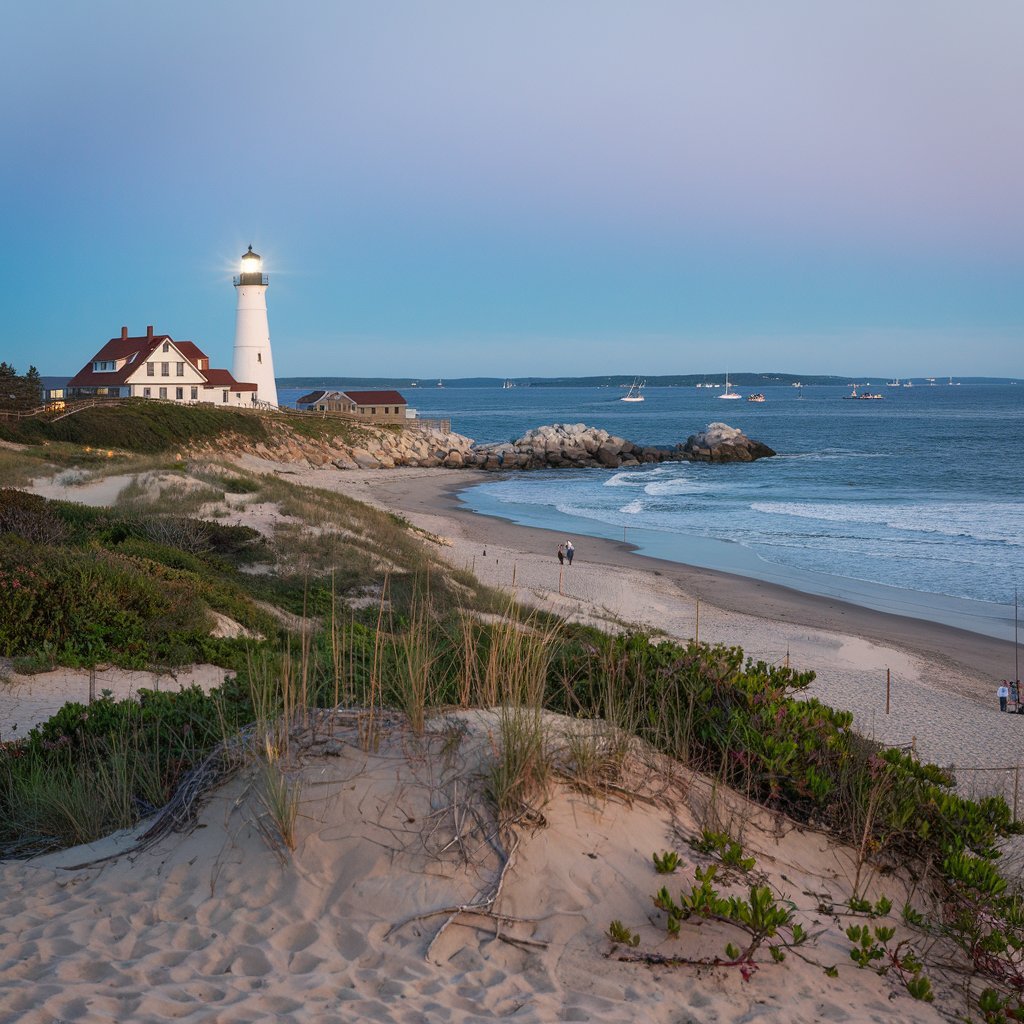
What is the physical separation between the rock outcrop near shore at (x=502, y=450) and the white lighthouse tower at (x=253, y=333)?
28.4 feet

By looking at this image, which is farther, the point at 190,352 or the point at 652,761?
the point at 190,352

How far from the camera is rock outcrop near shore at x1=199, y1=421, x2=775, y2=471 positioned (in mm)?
62125

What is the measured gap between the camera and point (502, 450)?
230 feet

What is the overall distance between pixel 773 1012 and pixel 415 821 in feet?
5.99

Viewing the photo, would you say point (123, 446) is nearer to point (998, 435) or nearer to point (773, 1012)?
point (773, 1012)

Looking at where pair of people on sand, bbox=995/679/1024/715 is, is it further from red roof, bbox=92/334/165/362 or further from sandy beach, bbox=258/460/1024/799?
red roof, bbox=92/334/165/362

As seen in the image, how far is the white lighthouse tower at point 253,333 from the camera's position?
2687 inches

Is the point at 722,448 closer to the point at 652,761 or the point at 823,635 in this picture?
the point at 823,635

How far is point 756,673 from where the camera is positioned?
21.7ft

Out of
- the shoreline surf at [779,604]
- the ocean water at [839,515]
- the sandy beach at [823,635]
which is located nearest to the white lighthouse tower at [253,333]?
the ocean water at [839,515]

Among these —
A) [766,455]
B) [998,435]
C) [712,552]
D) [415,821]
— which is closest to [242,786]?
[415,821]

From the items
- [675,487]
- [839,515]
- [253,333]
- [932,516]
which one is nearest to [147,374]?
[253,333]

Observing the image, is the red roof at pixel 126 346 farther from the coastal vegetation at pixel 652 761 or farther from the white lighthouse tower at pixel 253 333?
the coastal vegetation at pixel 652 761

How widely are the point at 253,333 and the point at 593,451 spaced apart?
26780 millimetres
